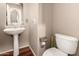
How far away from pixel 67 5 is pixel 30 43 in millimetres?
608

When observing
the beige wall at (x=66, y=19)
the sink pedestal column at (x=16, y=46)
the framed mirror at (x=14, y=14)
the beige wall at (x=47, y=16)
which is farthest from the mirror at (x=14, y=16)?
the beige wall at (x=66, y=19)

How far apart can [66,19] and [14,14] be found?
598 mm

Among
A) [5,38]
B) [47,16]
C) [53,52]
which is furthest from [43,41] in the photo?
[5,38]

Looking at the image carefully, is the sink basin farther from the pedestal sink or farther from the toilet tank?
the toilet tank

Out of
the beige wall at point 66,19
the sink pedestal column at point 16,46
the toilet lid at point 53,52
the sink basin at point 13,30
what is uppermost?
the beige wall at point 66,19

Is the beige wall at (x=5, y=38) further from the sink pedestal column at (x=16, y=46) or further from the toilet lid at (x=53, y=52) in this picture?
the toilet lid at (x=53, y=52)

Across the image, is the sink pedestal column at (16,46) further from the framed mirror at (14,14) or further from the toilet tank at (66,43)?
the toilet tank at (66,43)

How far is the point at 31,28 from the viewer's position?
3.61ft

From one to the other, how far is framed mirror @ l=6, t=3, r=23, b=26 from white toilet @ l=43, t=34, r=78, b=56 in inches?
18.8

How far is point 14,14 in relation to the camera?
3.49 feet

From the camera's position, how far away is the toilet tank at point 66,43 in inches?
42.7

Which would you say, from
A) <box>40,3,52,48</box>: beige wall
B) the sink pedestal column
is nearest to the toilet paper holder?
<box>40,3,52,48</box>: beige wall

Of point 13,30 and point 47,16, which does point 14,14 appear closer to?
point 13,30

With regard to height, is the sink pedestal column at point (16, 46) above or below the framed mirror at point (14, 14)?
below
